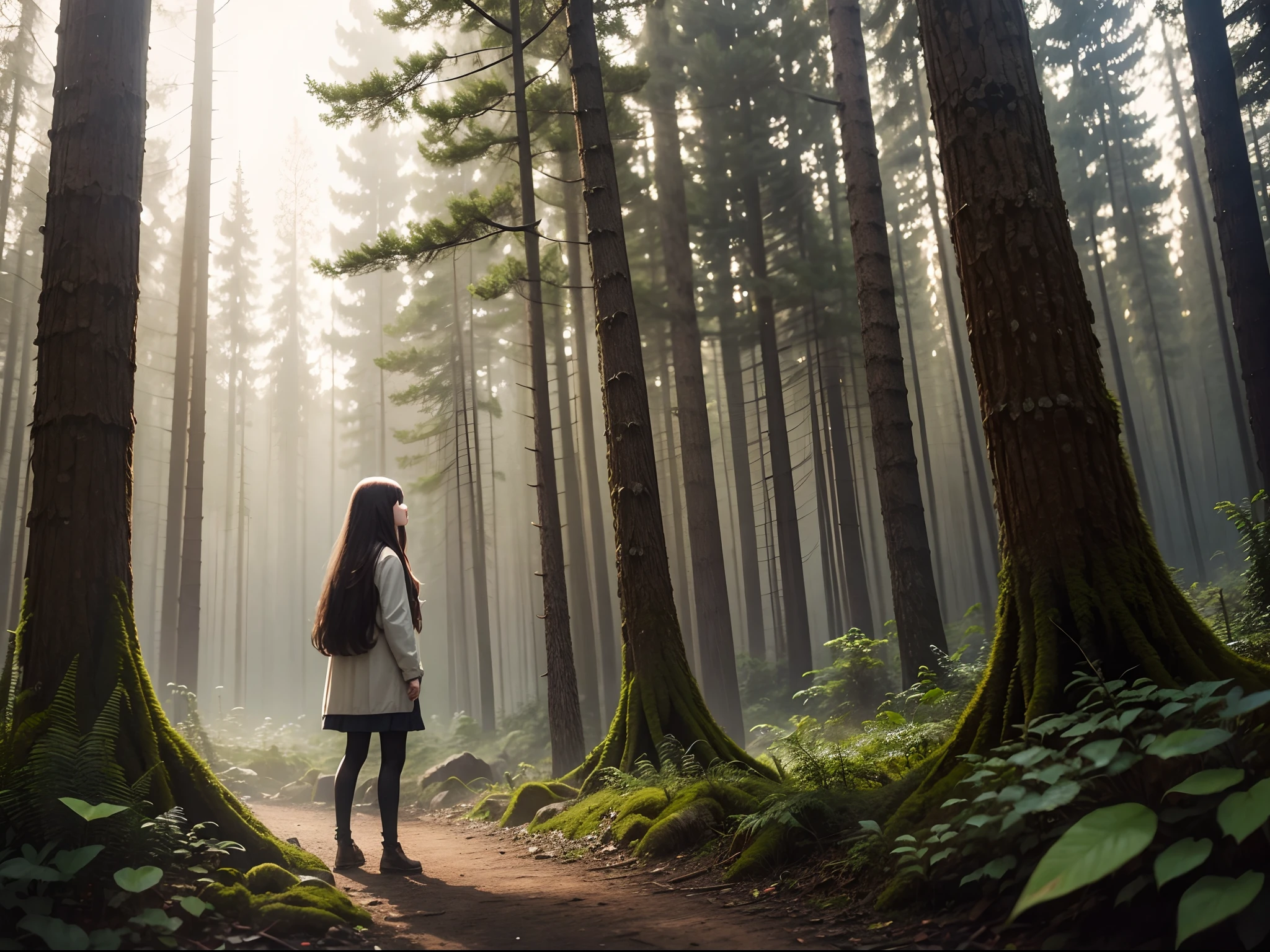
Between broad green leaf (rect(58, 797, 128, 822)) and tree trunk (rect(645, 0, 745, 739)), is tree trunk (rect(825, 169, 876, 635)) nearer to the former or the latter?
tree trunk (rect(645, 0, 745, 739))

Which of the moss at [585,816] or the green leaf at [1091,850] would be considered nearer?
the green leaf at [1091,850]

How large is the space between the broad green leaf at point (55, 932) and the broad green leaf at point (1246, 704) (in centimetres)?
374

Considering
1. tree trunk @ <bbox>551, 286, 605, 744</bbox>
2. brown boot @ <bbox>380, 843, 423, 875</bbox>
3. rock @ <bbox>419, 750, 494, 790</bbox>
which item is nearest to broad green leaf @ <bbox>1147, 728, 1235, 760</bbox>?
brown boot @ <bbox>380, 843, 423, 875</bbox>

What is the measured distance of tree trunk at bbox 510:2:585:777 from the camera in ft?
33.6

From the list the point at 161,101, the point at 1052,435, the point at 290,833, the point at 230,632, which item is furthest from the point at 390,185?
the point at 230,632

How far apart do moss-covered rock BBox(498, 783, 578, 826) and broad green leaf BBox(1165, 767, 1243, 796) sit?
20.0 feet

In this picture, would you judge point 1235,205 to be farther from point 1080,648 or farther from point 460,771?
point 460,771

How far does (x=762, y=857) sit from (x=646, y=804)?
5.41 ft

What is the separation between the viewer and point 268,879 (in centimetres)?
356

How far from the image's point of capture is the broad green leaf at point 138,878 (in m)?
2.79

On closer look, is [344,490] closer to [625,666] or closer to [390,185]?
[390,185]

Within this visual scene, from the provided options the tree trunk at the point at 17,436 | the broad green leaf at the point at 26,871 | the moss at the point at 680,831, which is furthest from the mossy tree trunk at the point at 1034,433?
the tree trunk at the point at 17,436

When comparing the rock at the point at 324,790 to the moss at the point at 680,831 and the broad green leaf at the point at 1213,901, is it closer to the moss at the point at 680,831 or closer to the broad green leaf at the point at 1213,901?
the moss at the point at 680,831

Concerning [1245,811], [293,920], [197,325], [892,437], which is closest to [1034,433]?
[1245,811]
